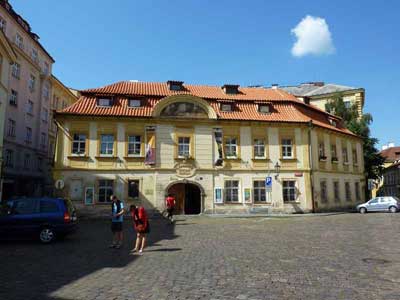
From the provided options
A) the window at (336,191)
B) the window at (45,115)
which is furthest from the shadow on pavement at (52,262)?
the window at (45,115)

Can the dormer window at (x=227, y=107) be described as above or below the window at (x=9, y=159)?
above

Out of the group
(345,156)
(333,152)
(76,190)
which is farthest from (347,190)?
(76,190)

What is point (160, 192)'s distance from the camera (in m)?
27.2

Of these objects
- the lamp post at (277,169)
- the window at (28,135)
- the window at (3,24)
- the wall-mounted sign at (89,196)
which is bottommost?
the wall-mounted sign at (89,196)

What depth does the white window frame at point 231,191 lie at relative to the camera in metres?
28.2

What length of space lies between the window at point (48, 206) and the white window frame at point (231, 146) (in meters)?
16.9

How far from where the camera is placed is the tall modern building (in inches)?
1342

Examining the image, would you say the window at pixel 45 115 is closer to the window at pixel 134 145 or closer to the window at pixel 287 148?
the window at pixel 134 145

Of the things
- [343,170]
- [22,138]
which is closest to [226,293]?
[343,170]

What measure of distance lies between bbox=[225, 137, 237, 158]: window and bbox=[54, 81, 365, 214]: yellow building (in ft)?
0.27

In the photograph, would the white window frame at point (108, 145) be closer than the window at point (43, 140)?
Yes

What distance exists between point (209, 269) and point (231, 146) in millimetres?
20666

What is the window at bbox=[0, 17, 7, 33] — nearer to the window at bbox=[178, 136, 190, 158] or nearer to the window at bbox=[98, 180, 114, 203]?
the window at bbox=[98, 180, 114, 203]

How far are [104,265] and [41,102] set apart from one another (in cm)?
3667
